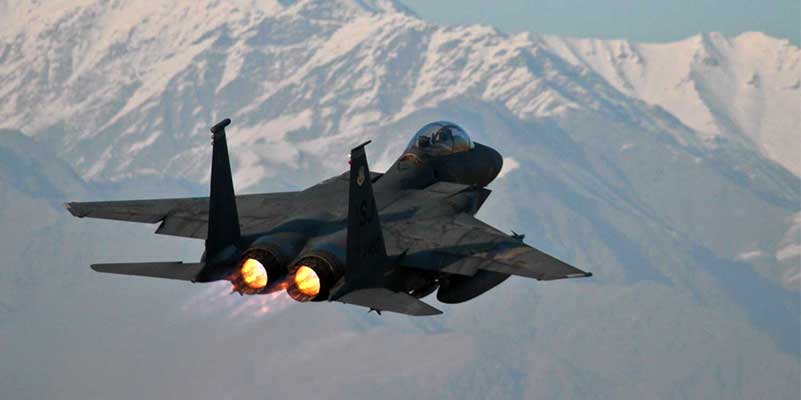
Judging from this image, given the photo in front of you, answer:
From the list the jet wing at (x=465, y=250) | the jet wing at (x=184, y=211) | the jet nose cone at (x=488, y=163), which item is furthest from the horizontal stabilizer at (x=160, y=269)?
the jet nose cone at (x=488, y=163)

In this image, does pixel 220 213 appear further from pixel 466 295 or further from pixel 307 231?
pixel 466 295

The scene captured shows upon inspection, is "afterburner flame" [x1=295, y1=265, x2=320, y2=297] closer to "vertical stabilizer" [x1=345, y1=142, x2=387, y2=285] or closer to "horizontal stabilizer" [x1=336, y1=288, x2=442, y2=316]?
"horizontal stabilizer" [x1=336, y1=288, x2=442, y2=316]

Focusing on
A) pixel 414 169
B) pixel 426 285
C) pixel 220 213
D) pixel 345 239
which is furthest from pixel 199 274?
pixel 414 169

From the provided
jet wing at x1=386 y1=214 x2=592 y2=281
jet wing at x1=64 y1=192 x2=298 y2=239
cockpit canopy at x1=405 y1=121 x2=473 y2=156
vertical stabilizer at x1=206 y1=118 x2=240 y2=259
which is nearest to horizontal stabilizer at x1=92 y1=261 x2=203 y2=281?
vertical stabilizer at x1=206 y1=118 x2=240 y2=259

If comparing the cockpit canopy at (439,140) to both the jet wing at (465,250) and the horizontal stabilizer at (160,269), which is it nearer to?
the jet wing at (465,250)

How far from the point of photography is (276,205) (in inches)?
1741

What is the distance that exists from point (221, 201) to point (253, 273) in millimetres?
2255

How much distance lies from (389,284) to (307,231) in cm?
311

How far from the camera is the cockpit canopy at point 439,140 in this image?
1919 inches

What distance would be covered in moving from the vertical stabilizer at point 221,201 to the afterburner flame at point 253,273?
3.17 ft

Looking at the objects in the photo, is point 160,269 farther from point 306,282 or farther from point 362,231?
point 362,231

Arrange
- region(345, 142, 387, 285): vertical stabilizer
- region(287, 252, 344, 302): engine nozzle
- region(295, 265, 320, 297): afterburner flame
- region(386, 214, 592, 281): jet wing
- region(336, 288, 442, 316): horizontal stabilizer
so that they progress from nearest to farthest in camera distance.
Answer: region(345, 142, 387, 285): vertical stabilizer → region(336, 288, 442, 316): horizontal stabilizer → region(386, 214, 592, 281): jet wing → region(287, 252, 344, 302): engine nozzle → region(295, 265, 320, 297): afterburner flame

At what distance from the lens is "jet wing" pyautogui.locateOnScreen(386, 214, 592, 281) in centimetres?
3747

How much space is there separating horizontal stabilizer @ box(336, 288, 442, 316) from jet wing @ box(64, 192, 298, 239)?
5.91 metres
